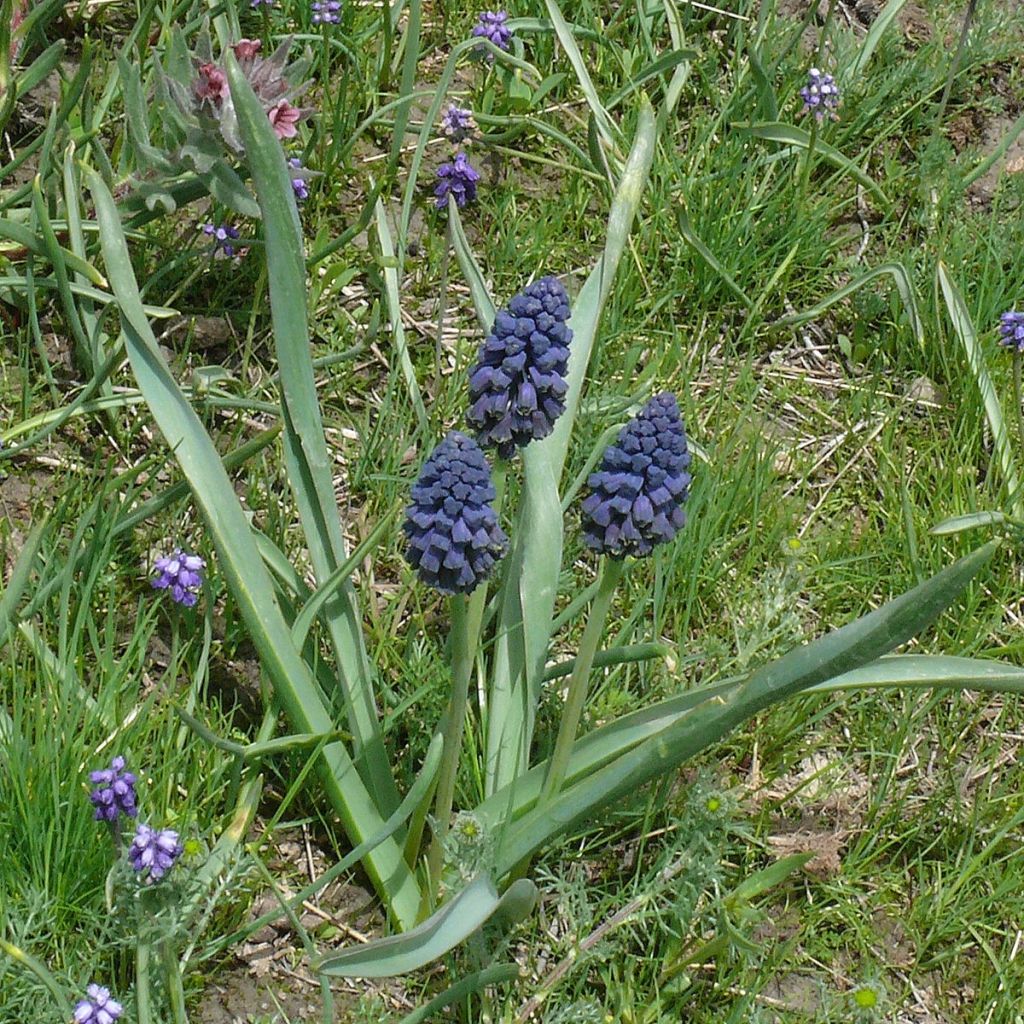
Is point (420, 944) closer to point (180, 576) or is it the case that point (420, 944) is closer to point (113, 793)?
point (113, 793)

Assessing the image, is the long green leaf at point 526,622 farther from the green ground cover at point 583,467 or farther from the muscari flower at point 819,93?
the muscari flower at point 819,93

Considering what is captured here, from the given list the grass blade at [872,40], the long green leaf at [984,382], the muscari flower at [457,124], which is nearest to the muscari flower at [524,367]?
the muscari flower at [457,124]

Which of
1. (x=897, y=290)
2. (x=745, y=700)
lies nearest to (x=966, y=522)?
(x=897, y=290)

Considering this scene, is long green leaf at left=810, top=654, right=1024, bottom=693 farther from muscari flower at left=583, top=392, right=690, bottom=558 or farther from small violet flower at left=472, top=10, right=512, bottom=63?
small violet flower at left=472, top=10, right=512, bottom=63

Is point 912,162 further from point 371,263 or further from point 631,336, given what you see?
point 371,263

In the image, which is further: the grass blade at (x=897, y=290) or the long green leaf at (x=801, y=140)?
the long green leaf at (x=801, y=140)

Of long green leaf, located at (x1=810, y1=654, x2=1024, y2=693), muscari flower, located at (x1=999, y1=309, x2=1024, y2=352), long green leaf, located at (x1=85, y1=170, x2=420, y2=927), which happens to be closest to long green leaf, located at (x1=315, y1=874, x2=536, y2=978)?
long green leaf, located at (x1=85, y1=170, x2=420, y2=927)

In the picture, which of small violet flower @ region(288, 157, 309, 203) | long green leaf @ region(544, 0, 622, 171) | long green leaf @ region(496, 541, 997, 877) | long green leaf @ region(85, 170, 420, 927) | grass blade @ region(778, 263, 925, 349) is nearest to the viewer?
long green leaf @ region(496, 541, 997, 877)
